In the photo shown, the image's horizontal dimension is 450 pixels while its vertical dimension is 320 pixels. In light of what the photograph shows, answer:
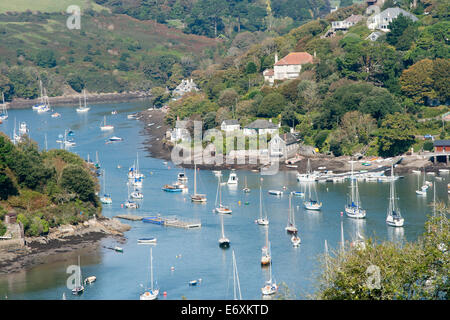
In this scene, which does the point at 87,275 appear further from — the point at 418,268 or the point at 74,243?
the point at 418,268

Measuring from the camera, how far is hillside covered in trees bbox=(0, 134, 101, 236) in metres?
39.0

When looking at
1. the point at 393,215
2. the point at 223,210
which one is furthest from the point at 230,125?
the point at 393,215

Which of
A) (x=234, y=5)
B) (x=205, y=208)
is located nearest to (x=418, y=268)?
(x=205, y=208)

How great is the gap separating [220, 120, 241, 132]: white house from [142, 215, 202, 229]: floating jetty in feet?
81.2

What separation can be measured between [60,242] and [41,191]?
4.52 metres

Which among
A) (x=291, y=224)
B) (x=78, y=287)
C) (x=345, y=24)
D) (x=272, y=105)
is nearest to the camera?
(x=78, y=287)

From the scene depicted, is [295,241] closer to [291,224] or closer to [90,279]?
[291,224]

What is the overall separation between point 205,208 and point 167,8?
411 feet

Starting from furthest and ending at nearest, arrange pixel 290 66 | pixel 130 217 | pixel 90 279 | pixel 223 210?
pixel 290 66
pixel 223 210
pixel 130 217
pixel 90 279

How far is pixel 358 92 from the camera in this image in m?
63.2

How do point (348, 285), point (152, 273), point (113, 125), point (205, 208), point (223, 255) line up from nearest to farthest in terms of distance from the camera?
point (348, 285)
point (152, 273)
point (223, 255)
point (205, 208)
point (113, 125)

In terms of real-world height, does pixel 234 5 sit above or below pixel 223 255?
above

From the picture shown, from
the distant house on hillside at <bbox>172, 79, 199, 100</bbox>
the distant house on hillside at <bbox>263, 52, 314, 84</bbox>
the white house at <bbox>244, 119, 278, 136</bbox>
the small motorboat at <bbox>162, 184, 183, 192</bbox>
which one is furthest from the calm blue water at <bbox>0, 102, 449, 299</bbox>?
the distant house on hillside at <bbox>172, 79, 199, 100</bbox>

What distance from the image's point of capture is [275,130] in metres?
65.0
